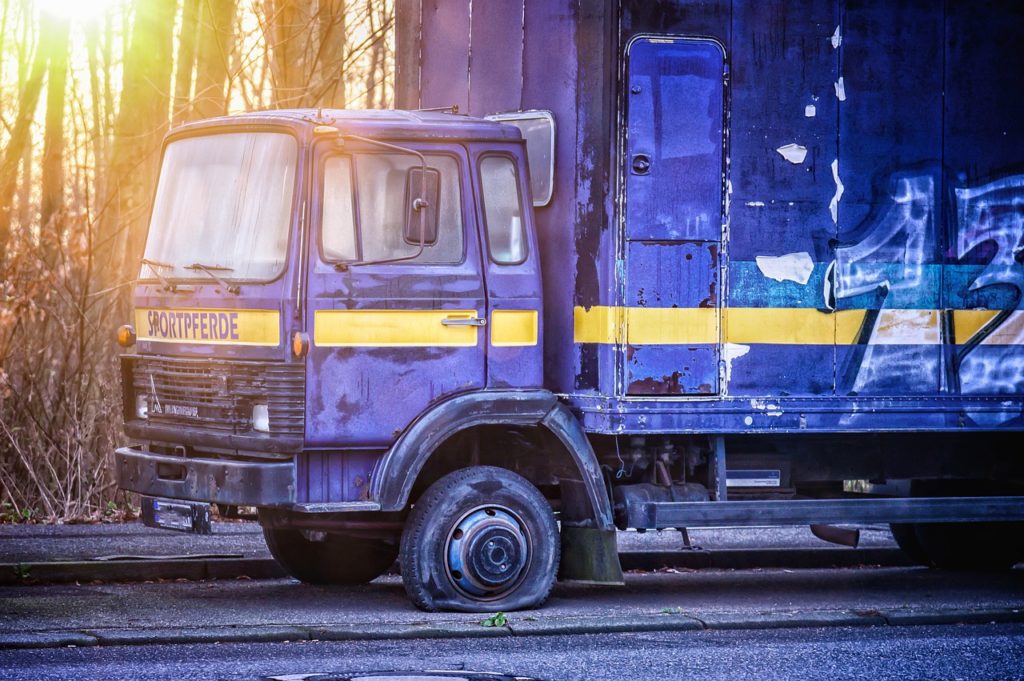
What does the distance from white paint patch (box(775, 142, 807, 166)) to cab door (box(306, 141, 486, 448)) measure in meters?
1.92

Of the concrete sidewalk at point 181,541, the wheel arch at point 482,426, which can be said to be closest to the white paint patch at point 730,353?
the wheel arch at point 482,426

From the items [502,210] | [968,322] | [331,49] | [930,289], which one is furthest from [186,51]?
[968,322]

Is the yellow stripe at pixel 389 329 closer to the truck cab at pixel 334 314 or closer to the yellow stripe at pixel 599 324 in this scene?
the truck cab at pixel 334 314

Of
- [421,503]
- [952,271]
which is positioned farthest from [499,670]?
[952,271]

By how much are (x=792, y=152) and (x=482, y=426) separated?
8.01ft

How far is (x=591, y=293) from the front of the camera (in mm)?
9031

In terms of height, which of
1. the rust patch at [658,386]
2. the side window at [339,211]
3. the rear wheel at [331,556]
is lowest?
the rear wheel at [331,556]

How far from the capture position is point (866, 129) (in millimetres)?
9484

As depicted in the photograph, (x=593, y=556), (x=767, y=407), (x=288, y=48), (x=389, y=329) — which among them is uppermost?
(x=288, y=48)

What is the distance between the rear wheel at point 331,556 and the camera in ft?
32.2

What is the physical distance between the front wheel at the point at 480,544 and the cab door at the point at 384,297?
1.63 feet

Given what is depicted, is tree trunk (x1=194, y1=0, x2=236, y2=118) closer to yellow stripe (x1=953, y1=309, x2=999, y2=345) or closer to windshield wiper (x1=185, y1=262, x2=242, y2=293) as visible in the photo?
windshield wiper (x1=185, y1=262, x2=242, y2=293)

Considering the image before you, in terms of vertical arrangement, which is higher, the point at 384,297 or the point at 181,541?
the point at 384,297

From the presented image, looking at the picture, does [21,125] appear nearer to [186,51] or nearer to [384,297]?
[186,51]
